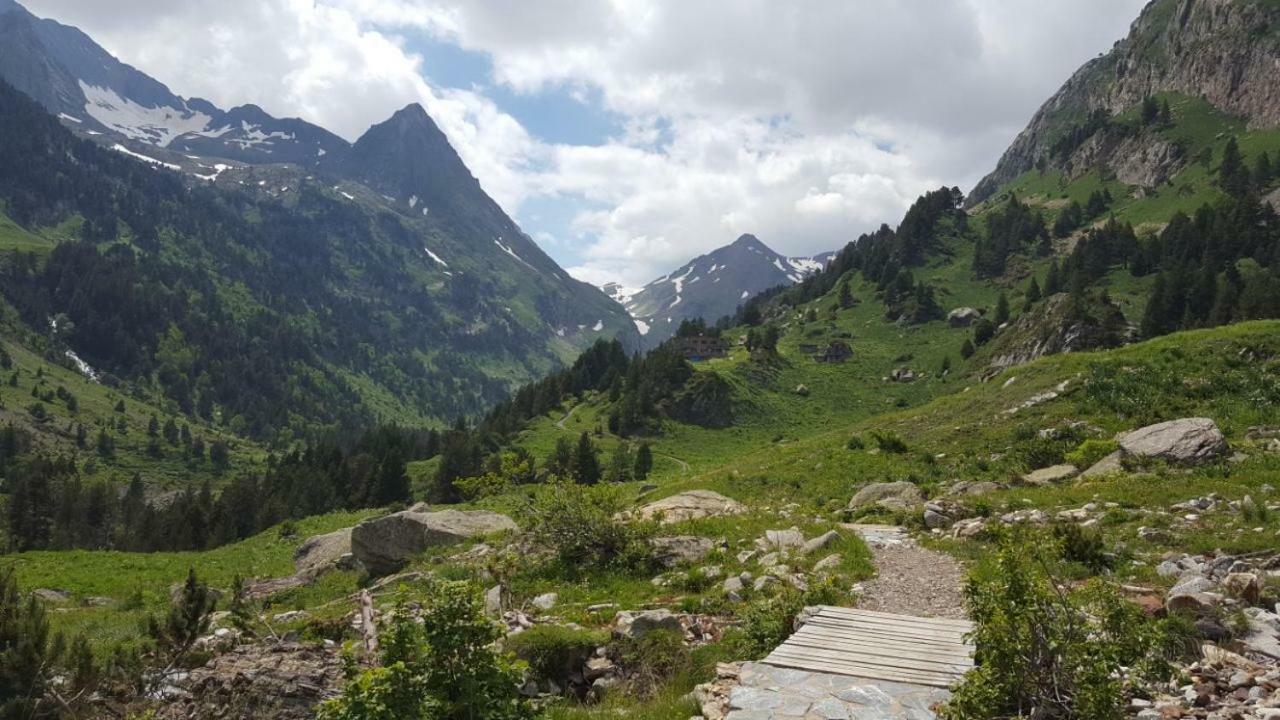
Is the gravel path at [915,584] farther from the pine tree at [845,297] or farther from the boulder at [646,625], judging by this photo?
the pine tree at [845,297]

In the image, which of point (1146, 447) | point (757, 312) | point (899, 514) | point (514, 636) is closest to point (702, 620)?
point (514, 636)

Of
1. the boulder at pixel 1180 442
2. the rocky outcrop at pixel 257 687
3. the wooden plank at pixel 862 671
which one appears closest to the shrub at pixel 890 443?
the boulder at pixel 1180 442

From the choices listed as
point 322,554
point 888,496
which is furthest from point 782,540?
point 322,554

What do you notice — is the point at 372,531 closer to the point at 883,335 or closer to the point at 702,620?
the point at 702,620

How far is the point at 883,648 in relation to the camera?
10539 millimetres

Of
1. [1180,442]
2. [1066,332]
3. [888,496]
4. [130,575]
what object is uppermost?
[1066,332]

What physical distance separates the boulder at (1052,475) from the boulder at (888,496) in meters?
4.14

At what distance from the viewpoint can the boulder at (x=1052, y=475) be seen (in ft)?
84.8

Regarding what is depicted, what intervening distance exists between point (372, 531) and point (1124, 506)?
2795 cm

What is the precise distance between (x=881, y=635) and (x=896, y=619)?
118 centimetres

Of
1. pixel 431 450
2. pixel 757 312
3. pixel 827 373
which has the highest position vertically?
pixel 757 312

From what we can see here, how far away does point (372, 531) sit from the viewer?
29656 mm

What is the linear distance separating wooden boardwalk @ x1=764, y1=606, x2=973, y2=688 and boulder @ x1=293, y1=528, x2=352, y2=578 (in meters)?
27.2

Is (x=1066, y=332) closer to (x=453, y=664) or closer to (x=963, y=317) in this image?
(x=963, y=317)
